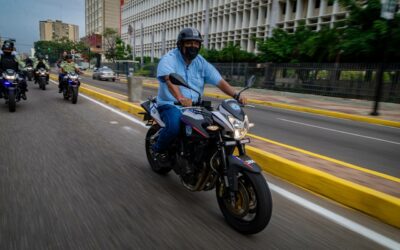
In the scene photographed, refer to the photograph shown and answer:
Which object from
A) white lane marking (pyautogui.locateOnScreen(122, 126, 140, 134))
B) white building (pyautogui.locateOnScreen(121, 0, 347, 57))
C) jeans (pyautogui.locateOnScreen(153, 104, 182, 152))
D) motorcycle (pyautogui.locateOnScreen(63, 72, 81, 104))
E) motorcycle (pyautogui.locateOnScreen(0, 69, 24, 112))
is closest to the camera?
jeans (pyautogui.locateOnScreen(153, 104, 182, 152))

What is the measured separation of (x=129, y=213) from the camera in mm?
3250

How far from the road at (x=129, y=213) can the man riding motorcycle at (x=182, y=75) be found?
775mm

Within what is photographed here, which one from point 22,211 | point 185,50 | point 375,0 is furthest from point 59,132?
point 375,0

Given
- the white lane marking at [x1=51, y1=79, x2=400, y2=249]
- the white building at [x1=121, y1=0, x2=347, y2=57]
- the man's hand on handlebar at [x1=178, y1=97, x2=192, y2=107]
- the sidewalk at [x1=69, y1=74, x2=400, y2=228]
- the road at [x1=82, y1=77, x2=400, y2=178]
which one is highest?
the white building at [x1=121, y1=0, x2=347, y2=57]

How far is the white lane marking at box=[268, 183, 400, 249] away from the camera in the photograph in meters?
2.83

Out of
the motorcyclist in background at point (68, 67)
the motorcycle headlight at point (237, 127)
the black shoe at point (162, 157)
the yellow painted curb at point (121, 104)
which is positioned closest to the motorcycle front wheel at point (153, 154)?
the black shoe at point (162, 157)

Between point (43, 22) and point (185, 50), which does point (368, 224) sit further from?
point (43, 22)

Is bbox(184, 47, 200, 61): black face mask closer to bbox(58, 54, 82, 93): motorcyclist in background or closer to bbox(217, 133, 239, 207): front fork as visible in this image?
bbox(217, 133, 239, 207): front fork

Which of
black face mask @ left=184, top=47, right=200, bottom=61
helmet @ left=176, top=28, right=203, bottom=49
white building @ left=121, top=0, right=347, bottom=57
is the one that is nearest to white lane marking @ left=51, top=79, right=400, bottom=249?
black face mask @ left=184, top=47, right=200, bottom=61

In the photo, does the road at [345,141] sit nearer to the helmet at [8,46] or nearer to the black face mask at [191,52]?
the black face mask at [191,52]

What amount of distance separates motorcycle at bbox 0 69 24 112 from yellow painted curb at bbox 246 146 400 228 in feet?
26.0

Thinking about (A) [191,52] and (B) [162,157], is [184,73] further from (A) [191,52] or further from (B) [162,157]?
(B) [162,157]

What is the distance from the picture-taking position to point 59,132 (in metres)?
7.04

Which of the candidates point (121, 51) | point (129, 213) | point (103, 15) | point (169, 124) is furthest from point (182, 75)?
point (103, 15)
